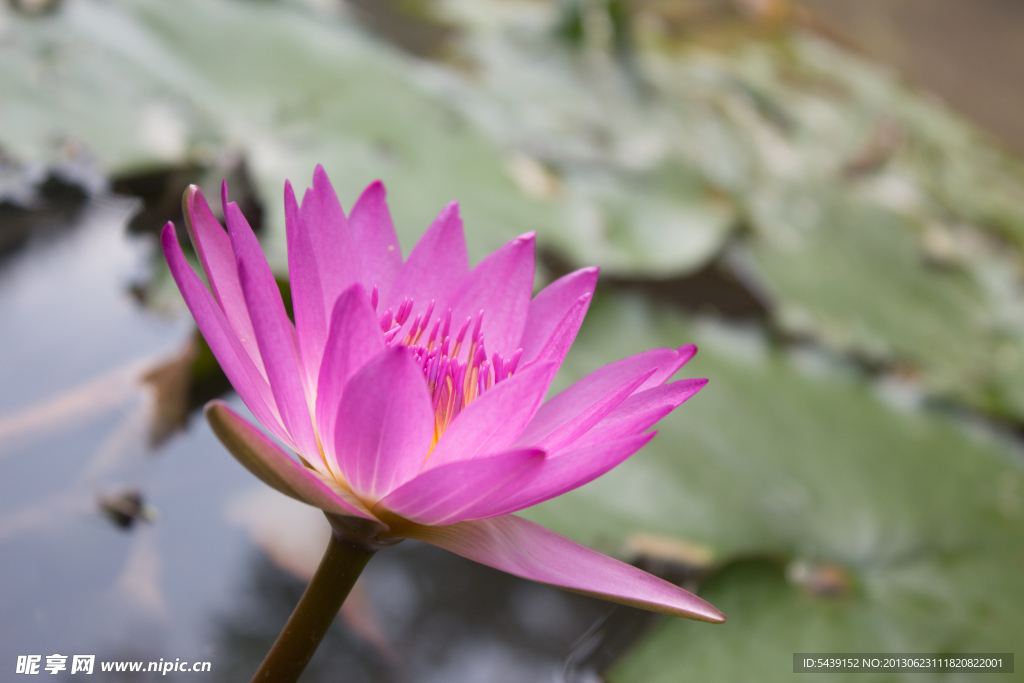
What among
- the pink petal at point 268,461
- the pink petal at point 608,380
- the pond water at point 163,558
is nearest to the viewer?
the pink petal at point 268,461

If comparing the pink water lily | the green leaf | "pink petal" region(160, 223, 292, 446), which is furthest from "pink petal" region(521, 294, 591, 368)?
the green leaf

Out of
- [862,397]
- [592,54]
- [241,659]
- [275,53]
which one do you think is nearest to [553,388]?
[241,659]

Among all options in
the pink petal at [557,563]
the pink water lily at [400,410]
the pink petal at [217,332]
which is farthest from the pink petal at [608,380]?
the pink petal at [217,332]

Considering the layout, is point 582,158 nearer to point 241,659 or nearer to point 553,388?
point 553,388

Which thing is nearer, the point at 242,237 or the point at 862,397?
the point at 242,237

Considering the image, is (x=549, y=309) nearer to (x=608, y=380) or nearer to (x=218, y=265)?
(x=608, y=380)

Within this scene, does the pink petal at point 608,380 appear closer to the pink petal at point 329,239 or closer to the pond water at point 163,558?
the pink petal at point 329,239
